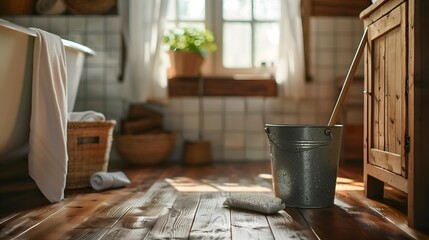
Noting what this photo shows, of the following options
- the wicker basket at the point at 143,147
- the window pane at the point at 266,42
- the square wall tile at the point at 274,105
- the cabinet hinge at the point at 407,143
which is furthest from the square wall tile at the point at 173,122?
the cabinet hinge at the point at 407,143

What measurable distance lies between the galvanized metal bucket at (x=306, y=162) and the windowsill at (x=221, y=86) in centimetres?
172

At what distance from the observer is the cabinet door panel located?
1.59m

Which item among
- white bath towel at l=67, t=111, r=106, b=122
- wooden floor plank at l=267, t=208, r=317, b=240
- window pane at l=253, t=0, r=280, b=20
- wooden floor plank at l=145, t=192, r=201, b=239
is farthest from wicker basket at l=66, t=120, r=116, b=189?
window pane at l=253, t=0, r=280, b=20

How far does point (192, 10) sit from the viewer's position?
365cm

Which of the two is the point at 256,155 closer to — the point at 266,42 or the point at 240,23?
the point at 266,42

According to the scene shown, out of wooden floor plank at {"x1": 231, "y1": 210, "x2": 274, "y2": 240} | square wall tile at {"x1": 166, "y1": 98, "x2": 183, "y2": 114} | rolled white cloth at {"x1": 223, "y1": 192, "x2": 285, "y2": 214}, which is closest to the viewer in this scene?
wooden floor plank at {"x1": 231, "y1": 210, "x2": 274, "y2": 240}

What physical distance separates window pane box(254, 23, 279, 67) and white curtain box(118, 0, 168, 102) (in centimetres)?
76

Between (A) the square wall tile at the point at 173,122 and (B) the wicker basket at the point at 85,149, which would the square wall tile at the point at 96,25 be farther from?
(B) the wicker basket at the point at 85,149

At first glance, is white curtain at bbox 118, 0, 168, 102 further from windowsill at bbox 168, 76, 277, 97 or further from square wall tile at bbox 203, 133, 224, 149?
square wall tile at bbox 203, 133, 224, 149

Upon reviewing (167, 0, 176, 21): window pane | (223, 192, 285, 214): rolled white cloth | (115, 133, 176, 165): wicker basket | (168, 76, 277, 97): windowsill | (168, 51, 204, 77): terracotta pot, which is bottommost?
(223, 192, 285, 214): rolled white cloth

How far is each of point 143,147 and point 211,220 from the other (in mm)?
1731

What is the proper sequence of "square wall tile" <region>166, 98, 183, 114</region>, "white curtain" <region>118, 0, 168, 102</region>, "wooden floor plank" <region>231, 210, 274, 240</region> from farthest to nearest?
"square wall tile" <region>166, 98, 183, 114</region> < "white curtain" <region>118, 0, 168, 102</region> < "wooden floor plank" <region>231, 210, 274, 240</region>

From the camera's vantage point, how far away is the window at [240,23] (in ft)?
11.9

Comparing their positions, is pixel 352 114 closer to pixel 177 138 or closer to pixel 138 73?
pixel 177 138
